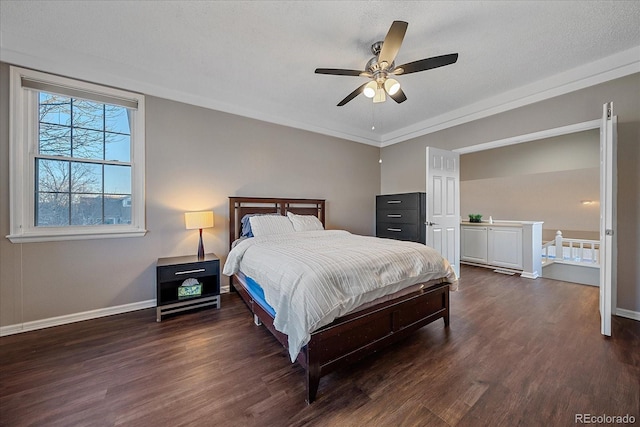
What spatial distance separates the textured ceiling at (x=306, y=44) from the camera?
1.94 meters

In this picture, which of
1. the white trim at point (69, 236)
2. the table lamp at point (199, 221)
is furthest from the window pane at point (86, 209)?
the table lamp at point (199, 221)

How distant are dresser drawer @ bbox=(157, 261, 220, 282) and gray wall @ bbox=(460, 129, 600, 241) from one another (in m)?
6.13

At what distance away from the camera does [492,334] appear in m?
2.24

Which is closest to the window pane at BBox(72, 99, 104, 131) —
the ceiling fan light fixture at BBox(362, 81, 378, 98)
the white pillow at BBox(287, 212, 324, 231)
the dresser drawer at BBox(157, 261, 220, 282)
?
the dresser drawer at BBox(157, 261, 220, 282)

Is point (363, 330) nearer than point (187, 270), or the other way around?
point (363, 330)

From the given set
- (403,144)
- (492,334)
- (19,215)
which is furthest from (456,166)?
(19,215)

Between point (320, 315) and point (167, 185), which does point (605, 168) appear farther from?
point (167, 185)

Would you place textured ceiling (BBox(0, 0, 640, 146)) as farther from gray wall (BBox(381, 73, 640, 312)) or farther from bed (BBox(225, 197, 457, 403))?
bed (BBox(225, 197, 457, 403))

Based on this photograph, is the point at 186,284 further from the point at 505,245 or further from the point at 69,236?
the point at 505,245

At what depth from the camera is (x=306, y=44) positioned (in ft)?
7.66

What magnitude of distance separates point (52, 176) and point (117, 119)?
2.92 feet

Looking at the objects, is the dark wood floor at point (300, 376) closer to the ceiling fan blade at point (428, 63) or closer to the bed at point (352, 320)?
the bed at point (352, 320)

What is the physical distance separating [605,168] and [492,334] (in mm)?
1872

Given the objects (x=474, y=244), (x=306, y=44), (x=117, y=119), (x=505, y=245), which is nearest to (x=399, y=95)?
(x=306, y=44)
